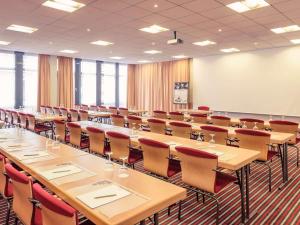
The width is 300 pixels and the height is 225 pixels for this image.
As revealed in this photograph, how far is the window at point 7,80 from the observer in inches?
470

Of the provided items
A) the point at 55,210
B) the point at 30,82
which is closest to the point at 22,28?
the point at 30,82

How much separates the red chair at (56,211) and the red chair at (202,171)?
5.33ft

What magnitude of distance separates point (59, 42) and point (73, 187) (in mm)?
8788

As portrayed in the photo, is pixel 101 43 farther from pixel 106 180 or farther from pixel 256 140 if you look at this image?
pixel 106 180

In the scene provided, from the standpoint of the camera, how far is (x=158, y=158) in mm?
3316

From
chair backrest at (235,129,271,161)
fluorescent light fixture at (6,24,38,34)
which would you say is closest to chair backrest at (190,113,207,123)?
chair backrest at (235,129,271,161)

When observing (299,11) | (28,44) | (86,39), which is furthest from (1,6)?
(299,11)

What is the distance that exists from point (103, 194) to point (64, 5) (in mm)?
5053

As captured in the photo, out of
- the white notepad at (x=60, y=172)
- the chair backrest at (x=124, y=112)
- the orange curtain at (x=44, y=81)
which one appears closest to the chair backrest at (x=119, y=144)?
the white notepad at (x=60, y=172)

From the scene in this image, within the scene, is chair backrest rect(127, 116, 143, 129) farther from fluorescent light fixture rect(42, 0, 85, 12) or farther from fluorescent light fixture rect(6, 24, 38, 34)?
fluorescent light fixture rect(6, 24, 38, 34)

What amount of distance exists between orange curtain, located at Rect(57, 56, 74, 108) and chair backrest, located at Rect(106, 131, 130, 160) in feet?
34.6

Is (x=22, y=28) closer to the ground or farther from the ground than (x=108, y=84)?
farther from the ground

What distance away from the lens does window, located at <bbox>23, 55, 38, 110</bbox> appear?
1274 cm

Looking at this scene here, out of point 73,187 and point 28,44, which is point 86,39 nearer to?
point 28,44
